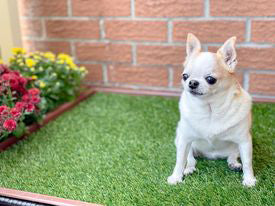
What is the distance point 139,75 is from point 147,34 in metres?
0.26

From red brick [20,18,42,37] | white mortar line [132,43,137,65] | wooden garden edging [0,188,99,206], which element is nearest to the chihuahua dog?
wooden garden edging [0,188,99,206]

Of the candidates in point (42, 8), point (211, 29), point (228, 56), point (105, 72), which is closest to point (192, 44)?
point (228, 56)

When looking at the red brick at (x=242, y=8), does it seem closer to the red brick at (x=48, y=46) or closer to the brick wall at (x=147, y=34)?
the brick wall at (x=147, y=34)

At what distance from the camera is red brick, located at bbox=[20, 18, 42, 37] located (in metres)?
2.23

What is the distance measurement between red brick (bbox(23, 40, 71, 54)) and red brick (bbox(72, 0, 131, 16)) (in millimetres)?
227

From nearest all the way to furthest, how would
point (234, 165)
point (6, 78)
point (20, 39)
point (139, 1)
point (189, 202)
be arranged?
point (189, 202)
point (234, 165)
point (6, 78)
point (139, 1)
point (20, 39)

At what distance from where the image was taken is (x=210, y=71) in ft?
3.65

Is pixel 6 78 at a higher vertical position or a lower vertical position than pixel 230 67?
lower

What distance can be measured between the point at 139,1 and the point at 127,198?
122 centimetres

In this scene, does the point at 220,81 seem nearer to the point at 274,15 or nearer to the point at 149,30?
the point at 274,15

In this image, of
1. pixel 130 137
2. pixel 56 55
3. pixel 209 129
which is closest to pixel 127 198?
pixel 209 129

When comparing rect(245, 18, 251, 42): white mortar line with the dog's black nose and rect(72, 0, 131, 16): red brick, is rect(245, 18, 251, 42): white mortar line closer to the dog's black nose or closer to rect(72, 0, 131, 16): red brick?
rect(72, 0, 131, 16): red brick

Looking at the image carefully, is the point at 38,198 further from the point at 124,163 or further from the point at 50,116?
the point at 50,116

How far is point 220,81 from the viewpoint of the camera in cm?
113
